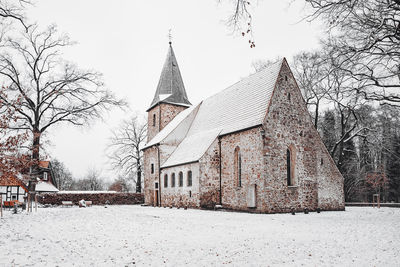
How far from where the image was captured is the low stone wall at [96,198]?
114 ft

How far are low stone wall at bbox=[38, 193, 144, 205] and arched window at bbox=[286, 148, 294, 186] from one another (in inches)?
919

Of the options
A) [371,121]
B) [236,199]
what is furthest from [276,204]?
[371,121]

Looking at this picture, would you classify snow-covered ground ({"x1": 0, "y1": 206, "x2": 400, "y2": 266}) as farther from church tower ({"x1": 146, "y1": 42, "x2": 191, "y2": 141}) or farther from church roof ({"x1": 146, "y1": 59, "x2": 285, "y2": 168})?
church tower ({"x1": 146, "y1": 42, "x2": 191, "y2": 141})

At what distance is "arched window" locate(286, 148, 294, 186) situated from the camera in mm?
20344

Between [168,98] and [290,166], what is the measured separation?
2018 cm

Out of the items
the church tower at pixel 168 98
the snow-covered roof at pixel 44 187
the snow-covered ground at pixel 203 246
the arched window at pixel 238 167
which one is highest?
the church tower at pixel 168 98

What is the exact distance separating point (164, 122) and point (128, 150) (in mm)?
11045

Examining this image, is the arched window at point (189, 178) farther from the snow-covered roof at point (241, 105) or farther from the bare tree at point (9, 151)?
the bare tree at point (9, 151)

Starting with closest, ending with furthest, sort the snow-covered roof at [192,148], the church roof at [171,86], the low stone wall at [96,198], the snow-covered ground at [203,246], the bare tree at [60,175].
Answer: the snow-covered ground at [203,246]
the snow-covered roof at [192,148]
the low stone wall at [96,198]
the church roof at [171,86]
the bare tree at [60,175]

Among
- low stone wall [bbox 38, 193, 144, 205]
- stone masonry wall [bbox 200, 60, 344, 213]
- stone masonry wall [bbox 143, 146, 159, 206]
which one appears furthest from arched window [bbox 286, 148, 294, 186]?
low stone wall [bbox 38, 193, 144, 205]

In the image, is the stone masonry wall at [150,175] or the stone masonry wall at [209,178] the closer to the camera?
the stone masonry wall at [209,178]

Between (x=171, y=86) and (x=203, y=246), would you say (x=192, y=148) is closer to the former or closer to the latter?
(x=171, y=86)

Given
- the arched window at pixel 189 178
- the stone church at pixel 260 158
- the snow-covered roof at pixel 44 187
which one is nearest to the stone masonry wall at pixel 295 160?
the stone church at pixel 260 158

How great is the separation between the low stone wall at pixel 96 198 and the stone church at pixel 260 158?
40.7ft
